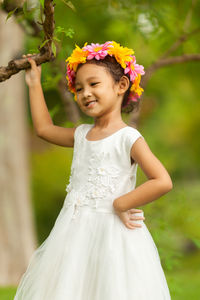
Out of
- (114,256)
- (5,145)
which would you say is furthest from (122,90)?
(5,145)

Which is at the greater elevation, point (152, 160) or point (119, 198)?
point (152, 160)

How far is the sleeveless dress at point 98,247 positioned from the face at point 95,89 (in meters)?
0.18

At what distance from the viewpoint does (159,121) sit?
18.5m

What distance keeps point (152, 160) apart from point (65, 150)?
39.3 feet

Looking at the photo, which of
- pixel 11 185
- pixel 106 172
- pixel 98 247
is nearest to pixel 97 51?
pixel 106 172

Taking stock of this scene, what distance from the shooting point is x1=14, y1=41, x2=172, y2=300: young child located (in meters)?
2.48

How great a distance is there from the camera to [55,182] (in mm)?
13586

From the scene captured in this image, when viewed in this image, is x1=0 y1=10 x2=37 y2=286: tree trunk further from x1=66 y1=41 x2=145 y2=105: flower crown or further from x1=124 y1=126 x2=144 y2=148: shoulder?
x1=124 y1=126 x2=144 y2=148: shoulder

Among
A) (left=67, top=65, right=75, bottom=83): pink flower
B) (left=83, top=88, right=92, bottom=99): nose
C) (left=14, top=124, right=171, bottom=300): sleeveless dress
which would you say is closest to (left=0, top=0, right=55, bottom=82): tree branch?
(left=67, top=65, right=75, bottom=83): pink flower

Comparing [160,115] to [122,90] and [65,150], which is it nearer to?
[65,150]

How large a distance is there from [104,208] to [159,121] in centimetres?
1618

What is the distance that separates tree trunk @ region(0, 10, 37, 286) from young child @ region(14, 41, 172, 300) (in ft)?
14.8

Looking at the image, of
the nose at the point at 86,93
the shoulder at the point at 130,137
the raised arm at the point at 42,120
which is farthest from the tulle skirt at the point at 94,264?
the nose at the point at 86,93

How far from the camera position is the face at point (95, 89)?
2662 millimetres
